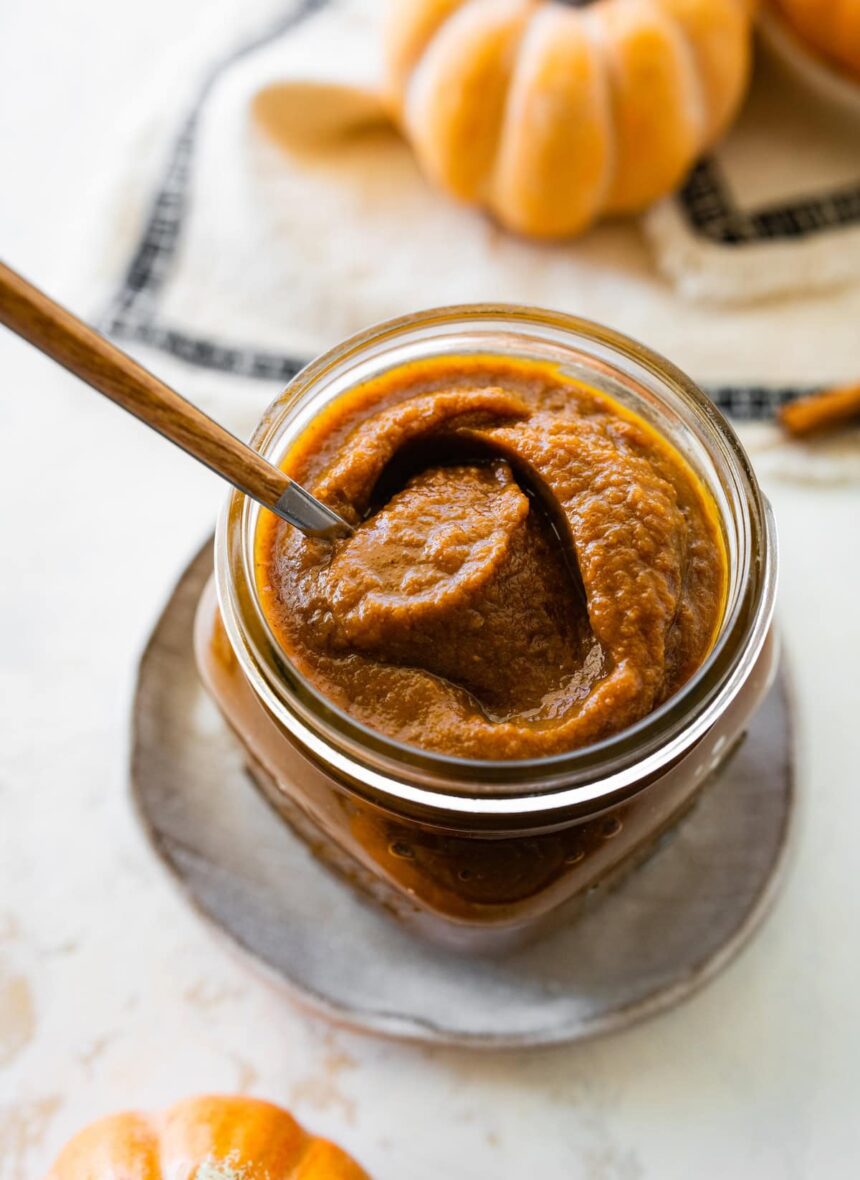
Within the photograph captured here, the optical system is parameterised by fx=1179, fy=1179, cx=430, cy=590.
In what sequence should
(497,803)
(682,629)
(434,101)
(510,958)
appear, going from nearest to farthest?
(497,803) < (682,629) < (510,958) < (434,101)

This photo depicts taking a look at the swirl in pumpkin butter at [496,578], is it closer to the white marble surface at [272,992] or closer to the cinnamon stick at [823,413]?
the white marble surface at [272,992]

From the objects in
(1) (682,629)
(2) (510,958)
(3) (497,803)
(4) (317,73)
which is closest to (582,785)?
(3) (497,803)

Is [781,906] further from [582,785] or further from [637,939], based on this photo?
[582,785]

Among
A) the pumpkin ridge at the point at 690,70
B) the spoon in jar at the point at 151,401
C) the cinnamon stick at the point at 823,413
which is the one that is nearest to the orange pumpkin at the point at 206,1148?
the spoon in jar at the point at 151,401

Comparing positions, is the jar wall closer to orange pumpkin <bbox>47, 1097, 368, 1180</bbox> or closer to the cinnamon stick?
orange pumpkin <bbox>47, 1097, 368, 1180</bbox>

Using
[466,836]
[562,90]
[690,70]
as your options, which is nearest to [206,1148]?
[466,836]

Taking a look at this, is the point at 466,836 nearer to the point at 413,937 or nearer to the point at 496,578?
the point at 496,578
